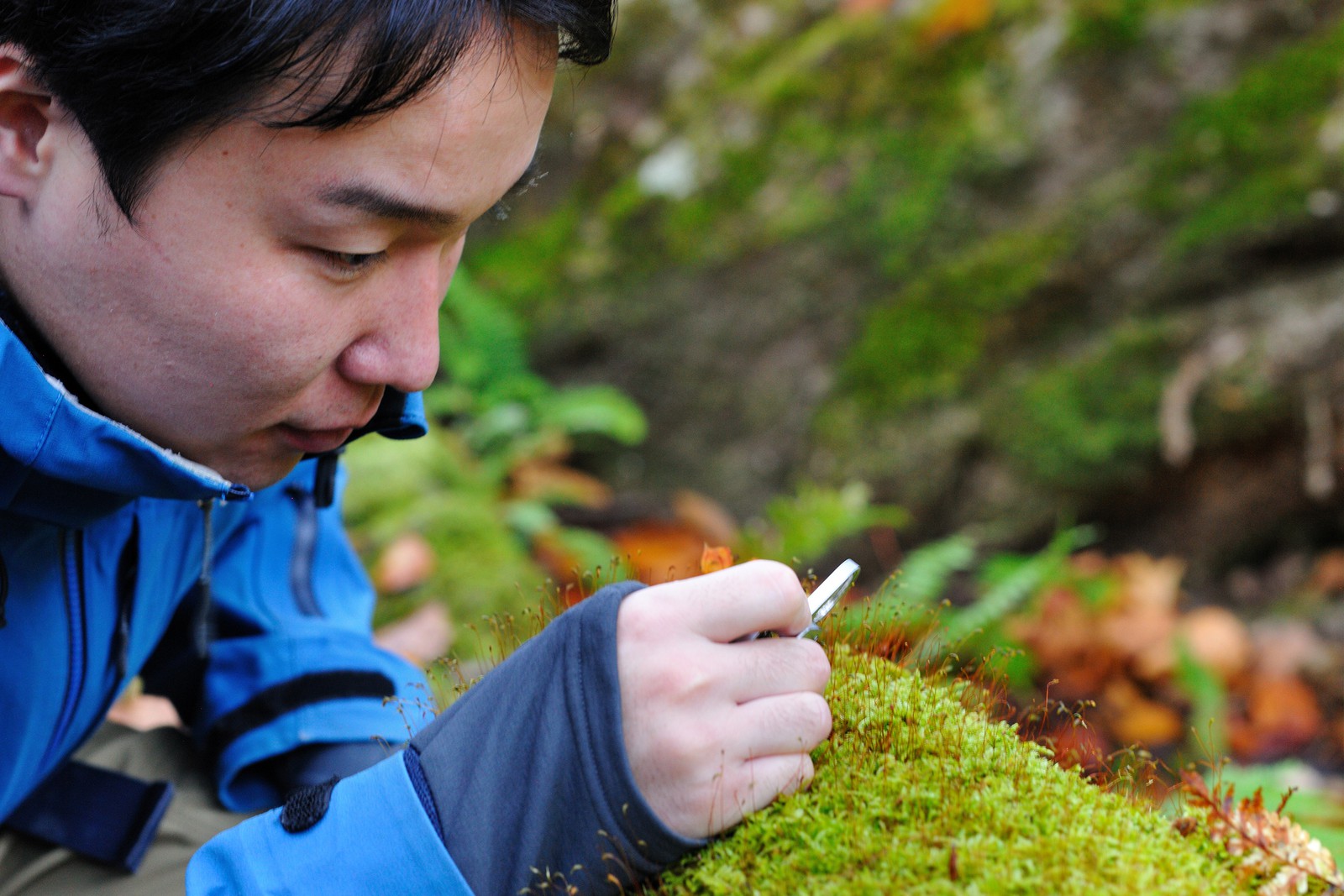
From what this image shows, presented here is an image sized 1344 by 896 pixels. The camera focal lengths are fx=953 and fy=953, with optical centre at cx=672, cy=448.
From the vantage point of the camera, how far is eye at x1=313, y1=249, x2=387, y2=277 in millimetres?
1691

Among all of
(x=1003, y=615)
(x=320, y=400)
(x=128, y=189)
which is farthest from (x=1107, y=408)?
(x=128, y=189)

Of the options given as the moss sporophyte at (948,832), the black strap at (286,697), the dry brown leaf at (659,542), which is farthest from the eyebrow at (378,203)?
the dry brown leaf at (659,542)

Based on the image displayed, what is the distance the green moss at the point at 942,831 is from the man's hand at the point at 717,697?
2.5 inches

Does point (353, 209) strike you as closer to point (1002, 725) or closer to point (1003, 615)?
point (1002, 725)

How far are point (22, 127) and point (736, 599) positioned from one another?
1.50 meters

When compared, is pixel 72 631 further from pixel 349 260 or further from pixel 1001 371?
pixel 1001 371

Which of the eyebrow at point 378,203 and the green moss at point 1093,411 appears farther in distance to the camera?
the green moss at point 1093,411

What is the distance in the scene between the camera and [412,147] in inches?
64.1

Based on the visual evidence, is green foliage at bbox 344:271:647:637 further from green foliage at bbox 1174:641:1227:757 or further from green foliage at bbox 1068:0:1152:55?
green foliage at bbox 1068:0:1152:55

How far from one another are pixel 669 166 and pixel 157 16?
5.39m

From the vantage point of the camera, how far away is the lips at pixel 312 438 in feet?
6.55

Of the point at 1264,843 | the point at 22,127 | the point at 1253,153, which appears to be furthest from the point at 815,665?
the point at 1253,153

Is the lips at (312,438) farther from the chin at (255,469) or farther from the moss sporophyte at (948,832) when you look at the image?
the moss sporophyte at (948,832)

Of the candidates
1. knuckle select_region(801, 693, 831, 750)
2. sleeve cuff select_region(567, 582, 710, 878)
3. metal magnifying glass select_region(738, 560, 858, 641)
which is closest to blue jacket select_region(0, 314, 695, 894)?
sleeve cuff select_region(567, 582, 710, 878)
